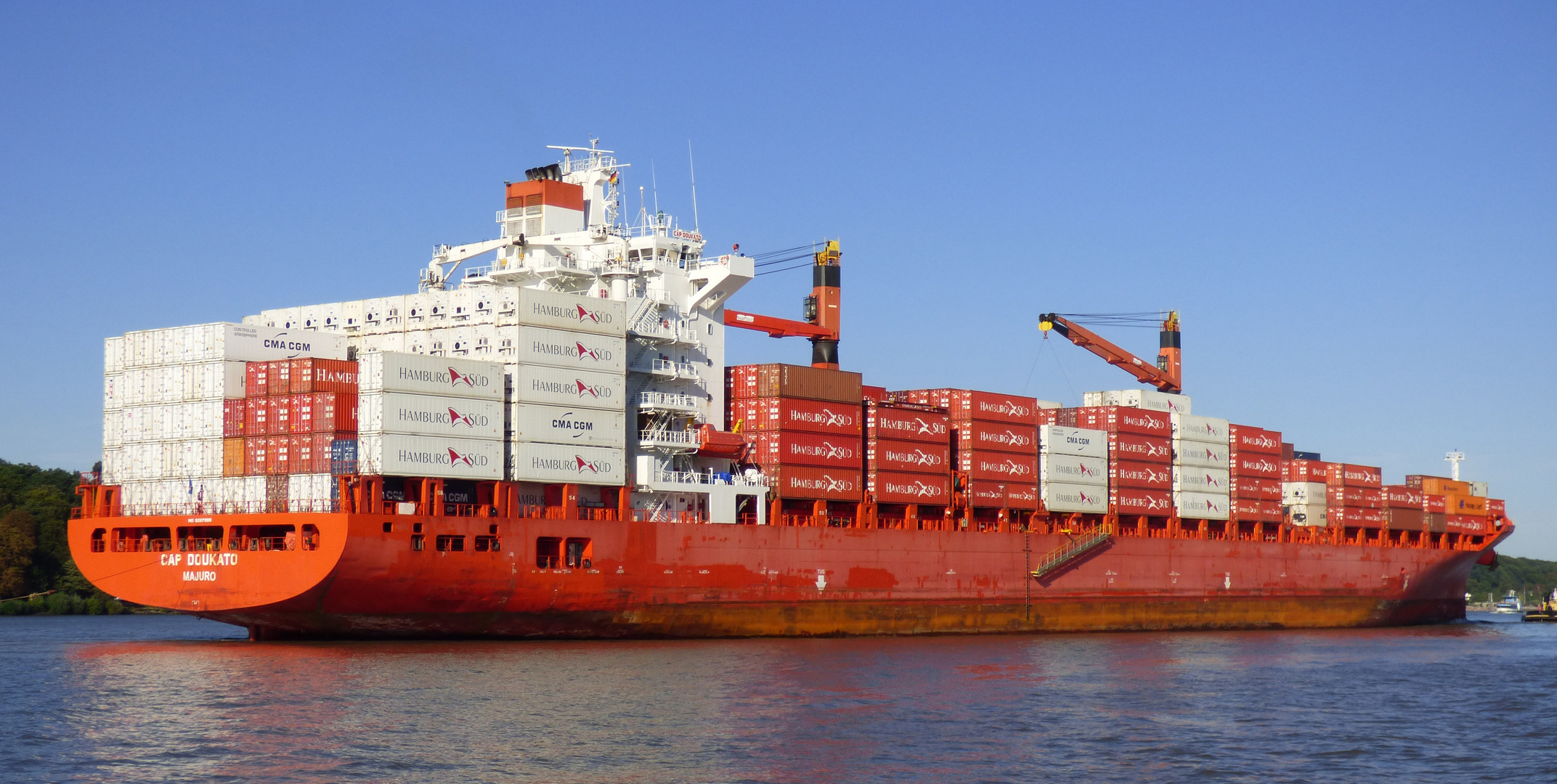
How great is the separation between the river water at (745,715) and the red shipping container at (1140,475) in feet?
54.6

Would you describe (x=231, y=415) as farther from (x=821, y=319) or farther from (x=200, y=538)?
(x=821, y=319)

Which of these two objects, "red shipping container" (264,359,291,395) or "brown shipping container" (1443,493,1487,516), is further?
"brown shipping container" (1443,493,1487,516)

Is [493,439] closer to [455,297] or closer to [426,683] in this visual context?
[455,297]

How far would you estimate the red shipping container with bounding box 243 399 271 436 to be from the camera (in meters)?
44.2

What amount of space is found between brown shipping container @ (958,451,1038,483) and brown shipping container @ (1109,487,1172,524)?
5531mm

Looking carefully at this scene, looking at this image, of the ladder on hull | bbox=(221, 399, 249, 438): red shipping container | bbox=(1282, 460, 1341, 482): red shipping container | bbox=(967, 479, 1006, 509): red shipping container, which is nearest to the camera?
bbox=(221, 399, 249, 438): red shipping container

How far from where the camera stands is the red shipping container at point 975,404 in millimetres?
60531

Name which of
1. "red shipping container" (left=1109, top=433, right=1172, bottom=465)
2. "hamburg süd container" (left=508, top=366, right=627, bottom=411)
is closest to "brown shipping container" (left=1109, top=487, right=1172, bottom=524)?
"red shipping container" (left=1109, top=433, right=1172, bottom=465)

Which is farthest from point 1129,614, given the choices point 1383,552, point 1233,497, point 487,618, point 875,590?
point 487,618

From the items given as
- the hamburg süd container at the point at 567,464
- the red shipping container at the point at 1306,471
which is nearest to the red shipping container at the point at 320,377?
the hamburg süd container at the point at 567,464

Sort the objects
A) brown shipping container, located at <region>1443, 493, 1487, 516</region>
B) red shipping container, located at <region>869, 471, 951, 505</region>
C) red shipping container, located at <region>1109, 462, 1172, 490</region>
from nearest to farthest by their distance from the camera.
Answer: red shipping container, located at <region>869, 471, 951, 505</region>, red shipping container, located at <region>1109, 462, 1172, 490</region>, brown shipping container, located at <region>1443, 493, 1487, 516</region>

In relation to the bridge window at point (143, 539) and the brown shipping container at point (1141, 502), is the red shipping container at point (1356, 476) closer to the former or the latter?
Result: the brown shipping container at point (1141, 502)

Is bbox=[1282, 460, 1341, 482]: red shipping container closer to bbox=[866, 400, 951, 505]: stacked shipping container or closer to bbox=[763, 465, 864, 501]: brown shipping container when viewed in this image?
bbox=[866, 400, 951, 505]: stacked shipping container

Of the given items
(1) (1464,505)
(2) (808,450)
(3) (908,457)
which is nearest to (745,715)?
(2) (808,450)
